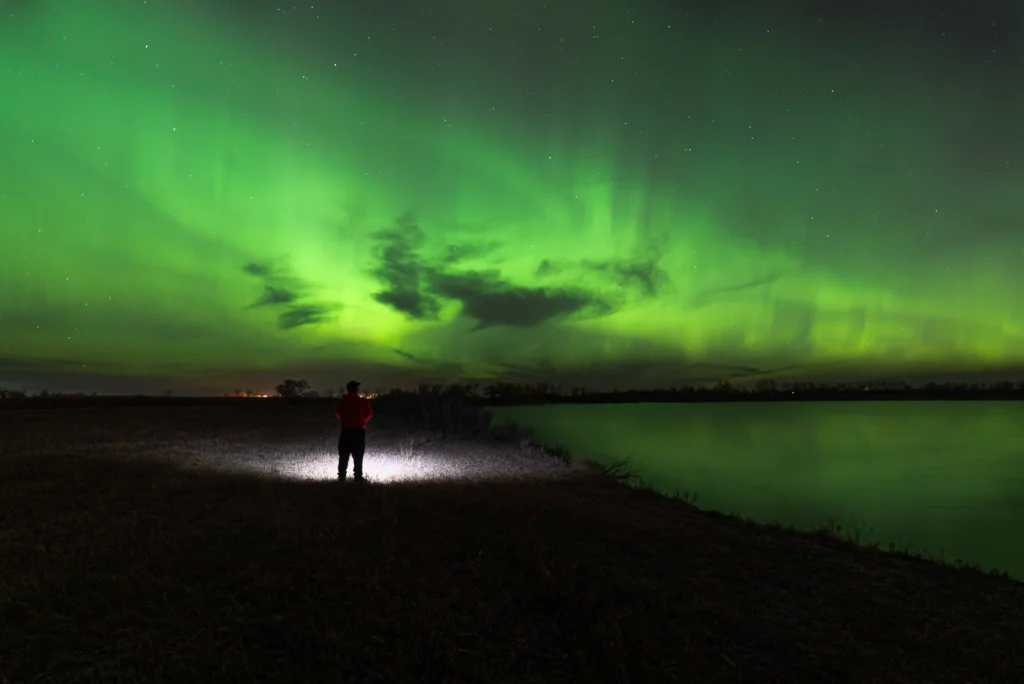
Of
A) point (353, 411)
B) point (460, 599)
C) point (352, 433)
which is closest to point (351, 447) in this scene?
point (352, 433)

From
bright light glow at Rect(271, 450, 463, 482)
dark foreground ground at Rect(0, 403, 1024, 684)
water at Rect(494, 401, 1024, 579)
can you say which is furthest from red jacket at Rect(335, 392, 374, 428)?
water at Rect(494, 401, 1024, 579)

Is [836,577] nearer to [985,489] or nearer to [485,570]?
[485,570]

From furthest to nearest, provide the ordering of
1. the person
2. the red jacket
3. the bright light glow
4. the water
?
the water → the bright light glow → the red jacket → the person

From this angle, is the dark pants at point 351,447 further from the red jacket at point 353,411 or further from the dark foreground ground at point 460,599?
the dark foreground ground at point 460,599

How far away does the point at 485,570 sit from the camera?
8.03 m

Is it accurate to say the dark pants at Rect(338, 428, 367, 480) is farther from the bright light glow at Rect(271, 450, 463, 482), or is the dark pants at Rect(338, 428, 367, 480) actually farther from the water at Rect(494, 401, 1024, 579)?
the water at Rect(494, 401, 1024, 579)

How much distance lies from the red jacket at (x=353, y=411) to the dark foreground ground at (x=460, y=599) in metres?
3.04

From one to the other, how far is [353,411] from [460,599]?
29.7 feet

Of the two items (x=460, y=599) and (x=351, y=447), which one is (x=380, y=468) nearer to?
(x=351, y=447)

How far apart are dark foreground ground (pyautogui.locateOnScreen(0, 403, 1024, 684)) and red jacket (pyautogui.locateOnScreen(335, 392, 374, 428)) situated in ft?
9.98

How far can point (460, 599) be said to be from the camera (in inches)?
279

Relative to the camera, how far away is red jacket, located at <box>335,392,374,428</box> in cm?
1530

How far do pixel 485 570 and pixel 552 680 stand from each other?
2.64 metres

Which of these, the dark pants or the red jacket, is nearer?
the dark pants
